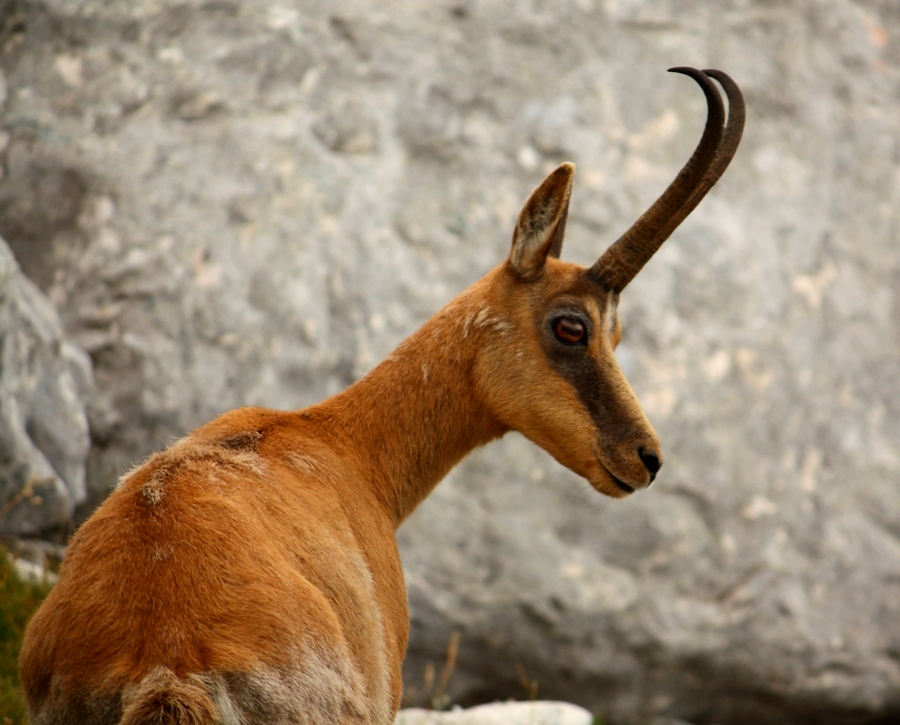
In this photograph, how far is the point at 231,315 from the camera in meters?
9.93

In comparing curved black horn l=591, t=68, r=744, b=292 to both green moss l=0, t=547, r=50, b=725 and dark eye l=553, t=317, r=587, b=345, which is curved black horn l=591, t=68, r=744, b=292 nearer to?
dark eye l=553, t=317, r=587, b=345

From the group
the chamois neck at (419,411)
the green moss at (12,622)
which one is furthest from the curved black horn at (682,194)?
the green moss at (12,622)

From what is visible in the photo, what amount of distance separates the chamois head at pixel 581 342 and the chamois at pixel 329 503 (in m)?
0.01

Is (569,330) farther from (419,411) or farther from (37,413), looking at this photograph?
(37,413)

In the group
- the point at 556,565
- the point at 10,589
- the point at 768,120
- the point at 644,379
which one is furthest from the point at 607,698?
the point at 768,120

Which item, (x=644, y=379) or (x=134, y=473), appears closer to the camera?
(x=134, y=473)

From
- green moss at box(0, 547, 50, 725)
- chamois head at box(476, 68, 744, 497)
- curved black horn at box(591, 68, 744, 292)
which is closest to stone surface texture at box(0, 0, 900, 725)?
green moss at box(0, 547, 50, 725)

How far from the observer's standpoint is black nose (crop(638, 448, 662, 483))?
6.38 metres

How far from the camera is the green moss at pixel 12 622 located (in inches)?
268

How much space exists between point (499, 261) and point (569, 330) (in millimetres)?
4183

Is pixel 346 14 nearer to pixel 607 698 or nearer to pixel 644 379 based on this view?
pixel 644 379

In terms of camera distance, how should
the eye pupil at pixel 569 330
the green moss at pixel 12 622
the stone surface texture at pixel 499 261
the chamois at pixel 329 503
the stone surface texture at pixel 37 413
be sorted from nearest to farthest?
1. the chamois at pixel 329 503
2. the eye pupil at pixel 569 330
3. the green moss at pixel 12 622
4. the stone surface texture at pixel 37 413
5. the stone surface texture at pixel 499 261

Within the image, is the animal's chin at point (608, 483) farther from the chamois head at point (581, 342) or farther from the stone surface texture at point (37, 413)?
the stone surface texture at point (37, 413)

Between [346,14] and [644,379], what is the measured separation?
4.81 metres
